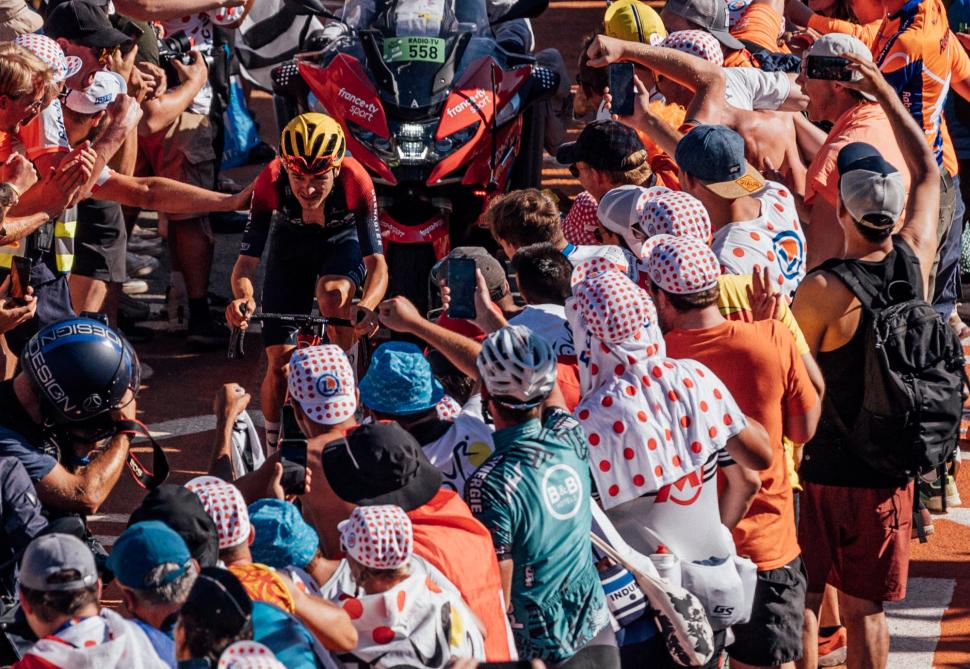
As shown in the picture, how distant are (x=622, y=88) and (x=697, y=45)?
40.5 inches

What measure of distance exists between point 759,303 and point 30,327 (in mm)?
4172

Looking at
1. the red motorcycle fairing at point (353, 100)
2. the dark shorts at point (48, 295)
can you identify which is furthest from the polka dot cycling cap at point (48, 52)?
the red motorcycle fairing at point (353, 100)

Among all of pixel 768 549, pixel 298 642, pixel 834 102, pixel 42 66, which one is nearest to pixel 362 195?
pixel 42 66

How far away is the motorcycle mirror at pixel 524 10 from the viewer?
997 cm

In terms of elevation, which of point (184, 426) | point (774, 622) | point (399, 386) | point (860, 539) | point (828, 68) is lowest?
point (184, 426)

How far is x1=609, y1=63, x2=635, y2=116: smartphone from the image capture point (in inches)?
286

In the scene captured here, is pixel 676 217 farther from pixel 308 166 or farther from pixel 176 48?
pixel 176 48

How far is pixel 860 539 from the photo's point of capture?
6273 millimetres

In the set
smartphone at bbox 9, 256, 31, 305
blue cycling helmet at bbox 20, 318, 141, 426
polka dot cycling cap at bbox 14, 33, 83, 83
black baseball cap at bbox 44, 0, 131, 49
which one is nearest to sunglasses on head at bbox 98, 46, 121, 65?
black baseball cap at bbox 44, 0, 131, 49

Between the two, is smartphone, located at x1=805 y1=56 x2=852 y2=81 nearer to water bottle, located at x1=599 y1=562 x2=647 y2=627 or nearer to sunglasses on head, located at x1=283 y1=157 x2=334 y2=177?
sunglasses on head, located at x1=283 y1=157 x2=334 y2=177

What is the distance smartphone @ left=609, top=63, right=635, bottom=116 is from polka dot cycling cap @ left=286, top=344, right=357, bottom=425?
250 centimetres

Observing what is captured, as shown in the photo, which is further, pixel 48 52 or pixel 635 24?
pixel 635 24

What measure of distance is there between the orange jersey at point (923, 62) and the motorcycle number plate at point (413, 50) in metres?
2.72

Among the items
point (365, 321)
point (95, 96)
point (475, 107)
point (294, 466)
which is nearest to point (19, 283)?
point (365, 321)
